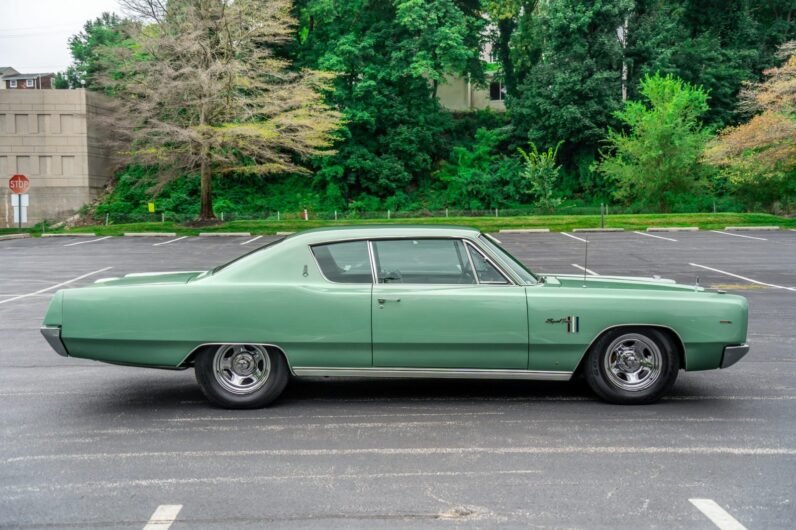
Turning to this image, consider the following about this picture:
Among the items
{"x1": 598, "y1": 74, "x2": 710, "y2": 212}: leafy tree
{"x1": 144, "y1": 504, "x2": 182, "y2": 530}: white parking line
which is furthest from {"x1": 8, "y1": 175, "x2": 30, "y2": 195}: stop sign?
{"x1": 144, "y1": 504, "x2": 182, "y2": 530}: white parking line

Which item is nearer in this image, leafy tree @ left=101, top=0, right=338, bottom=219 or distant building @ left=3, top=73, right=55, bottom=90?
leafy tree @ left=101, top=0, right=338, bottom=219

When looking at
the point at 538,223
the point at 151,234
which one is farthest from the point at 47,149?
the point at 538,223

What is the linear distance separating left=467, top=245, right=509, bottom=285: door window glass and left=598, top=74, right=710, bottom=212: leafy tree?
3426 centimetres

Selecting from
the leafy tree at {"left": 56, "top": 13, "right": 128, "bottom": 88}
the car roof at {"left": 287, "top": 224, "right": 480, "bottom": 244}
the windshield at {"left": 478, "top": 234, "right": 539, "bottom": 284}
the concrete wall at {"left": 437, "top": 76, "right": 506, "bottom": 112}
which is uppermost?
the leafy tree at {"left": 56, "top": 13, "right": 128, "bottom": 88}

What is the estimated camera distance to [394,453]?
5.08m

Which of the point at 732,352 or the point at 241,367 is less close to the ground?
the point at 732,352

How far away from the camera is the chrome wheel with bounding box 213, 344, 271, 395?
6.17 meters

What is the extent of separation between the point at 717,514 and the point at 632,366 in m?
2.22

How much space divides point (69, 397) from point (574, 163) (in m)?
42.7

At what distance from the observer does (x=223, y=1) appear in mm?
36969

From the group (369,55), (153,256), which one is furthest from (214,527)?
(369,55)

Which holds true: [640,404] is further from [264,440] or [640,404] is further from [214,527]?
[214,527]

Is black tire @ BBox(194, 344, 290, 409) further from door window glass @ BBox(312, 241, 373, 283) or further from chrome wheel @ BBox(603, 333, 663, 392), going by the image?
chrome wheel @ BBox(603, 333, 663, 392)

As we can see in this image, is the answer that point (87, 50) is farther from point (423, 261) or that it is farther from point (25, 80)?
point (423, 261)
